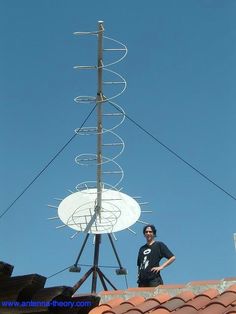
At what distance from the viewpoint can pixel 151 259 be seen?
7316 mm

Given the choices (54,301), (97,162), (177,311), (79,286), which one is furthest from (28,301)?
(97,162)

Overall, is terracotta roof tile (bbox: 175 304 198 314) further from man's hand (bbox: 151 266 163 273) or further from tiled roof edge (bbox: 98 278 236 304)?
man's hand (bbox: 151 266 163 273)

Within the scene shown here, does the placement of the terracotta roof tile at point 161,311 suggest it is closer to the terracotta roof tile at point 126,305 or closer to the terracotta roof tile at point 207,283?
the terracotta roof tile at point 126,305

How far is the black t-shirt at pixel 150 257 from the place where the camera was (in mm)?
7188

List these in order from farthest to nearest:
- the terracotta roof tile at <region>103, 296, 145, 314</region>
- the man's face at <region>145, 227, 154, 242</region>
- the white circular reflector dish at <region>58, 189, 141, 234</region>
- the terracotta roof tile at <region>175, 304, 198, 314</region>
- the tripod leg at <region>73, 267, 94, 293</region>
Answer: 1. the white circular reflector dish at <region>58, 189, 141, 234</region>
2. the tripod leg at <region>73, 267, 94, 293</region>
3. the man's face at <region>145, 227, 154, 242</region>
4. the terracotta roof tile at <region>103, 296, 145, 314</region>
5. the terracotta roof tile at <region>175, 304, 198, 314</region>

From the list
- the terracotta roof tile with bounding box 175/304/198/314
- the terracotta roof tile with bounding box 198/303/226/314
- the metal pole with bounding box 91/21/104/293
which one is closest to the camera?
the terracotta roof tile with bounding box 198/303/226/314

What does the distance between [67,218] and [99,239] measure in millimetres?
709

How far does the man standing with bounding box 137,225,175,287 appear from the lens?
23.4ft

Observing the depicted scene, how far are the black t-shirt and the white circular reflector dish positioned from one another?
9.71 ft

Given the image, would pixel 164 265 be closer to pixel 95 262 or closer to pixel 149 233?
pixel 149 233

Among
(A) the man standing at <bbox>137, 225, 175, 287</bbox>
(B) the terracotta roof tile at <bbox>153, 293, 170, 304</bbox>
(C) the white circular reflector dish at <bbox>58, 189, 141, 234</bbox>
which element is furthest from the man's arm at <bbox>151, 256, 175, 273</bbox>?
(C) the white circular reflector dish at <bbox>58, 189, 141, 234</bbox>

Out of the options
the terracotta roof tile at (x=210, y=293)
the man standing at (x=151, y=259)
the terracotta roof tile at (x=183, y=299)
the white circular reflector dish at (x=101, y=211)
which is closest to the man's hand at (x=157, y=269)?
the man standing at (x=151, y=259)

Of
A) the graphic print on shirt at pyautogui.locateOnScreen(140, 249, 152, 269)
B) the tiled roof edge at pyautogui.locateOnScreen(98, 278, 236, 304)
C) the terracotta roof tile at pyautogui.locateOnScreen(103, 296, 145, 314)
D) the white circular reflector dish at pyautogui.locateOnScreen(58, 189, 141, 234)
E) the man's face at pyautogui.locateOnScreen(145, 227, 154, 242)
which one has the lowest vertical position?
the terracotta roof tile at pyautogui.locateOnScreen(103, 296, 145, 314)

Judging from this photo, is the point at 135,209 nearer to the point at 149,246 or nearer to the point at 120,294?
the point at 149,246
